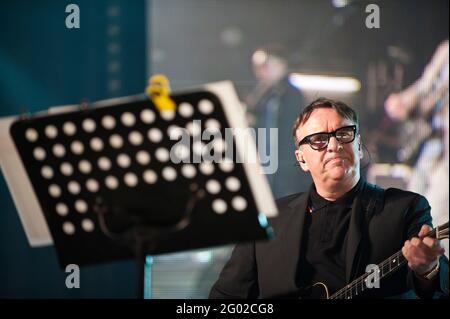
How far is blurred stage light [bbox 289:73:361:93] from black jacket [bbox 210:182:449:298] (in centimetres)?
86

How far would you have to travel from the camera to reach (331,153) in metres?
2.53

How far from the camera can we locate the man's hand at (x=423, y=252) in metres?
2.35

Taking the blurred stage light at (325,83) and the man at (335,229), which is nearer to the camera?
the man at (335,229)

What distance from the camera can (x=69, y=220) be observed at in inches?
65.2

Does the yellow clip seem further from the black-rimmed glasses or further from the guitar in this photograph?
the guitar

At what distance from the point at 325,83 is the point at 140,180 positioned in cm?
203

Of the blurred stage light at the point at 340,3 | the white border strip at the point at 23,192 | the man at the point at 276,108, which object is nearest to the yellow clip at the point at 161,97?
the white border strip at the point at 23,192

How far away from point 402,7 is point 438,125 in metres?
0.68

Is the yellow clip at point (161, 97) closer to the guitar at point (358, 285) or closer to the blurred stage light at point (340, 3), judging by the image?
the guitar at point (358, 285)

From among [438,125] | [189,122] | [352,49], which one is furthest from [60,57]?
[189,122]

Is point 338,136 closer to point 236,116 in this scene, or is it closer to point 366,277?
point 366,277

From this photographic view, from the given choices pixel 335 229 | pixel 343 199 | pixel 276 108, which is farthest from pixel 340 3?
pixel 335 229

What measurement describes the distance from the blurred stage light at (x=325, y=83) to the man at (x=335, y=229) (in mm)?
768

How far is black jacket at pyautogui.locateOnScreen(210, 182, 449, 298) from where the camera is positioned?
249 cm
